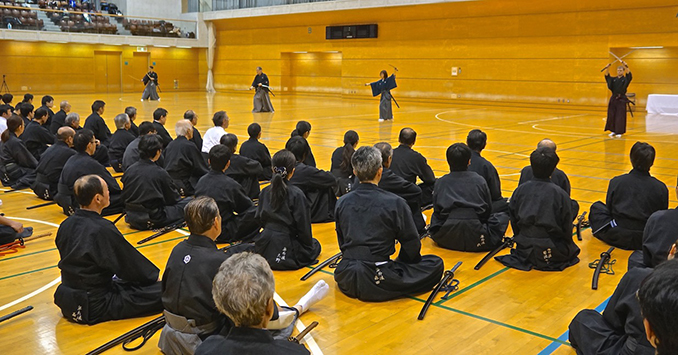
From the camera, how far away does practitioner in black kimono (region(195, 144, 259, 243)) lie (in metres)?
6.55

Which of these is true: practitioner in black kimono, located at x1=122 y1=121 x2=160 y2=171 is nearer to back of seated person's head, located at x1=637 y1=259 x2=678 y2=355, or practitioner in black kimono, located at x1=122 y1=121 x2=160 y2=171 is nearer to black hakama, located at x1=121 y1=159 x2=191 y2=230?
black hakama, located at x1=121 y1=159 x2=191 y2=230

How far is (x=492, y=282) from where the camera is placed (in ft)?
18.4

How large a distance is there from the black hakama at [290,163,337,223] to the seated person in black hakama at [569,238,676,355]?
3835 mm

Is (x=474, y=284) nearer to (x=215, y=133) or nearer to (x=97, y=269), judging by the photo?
(x=97, y=269)

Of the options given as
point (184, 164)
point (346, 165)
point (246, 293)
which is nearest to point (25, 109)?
point (184, 164)

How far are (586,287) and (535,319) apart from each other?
0.99 m

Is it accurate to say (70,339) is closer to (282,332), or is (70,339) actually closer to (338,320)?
(282,332)

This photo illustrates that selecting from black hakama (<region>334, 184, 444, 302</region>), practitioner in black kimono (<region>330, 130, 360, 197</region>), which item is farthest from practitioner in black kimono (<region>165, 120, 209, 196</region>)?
black hakama (<region>334, 184, 444, 302</region>)

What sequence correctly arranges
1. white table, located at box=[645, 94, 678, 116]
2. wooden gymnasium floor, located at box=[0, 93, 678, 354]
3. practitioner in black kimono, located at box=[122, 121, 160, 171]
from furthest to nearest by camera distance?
white table, located at box=[645, 94, 678, 116], practitioner in black kimono, located at box=[122, 121, 160, 171], wooden gymnasium floor, located at box=[0, 93, 678, 354]

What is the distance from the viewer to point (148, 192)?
23.6 feet

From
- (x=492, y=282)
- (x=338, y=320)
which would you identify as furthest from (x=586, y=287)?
(x=338, y=320)

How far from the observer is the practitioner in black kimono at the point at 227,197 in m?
6.55

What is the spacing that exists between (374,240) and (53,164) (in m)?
5.73

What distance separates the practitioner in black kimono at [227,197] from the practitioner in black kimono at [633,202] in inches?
154
